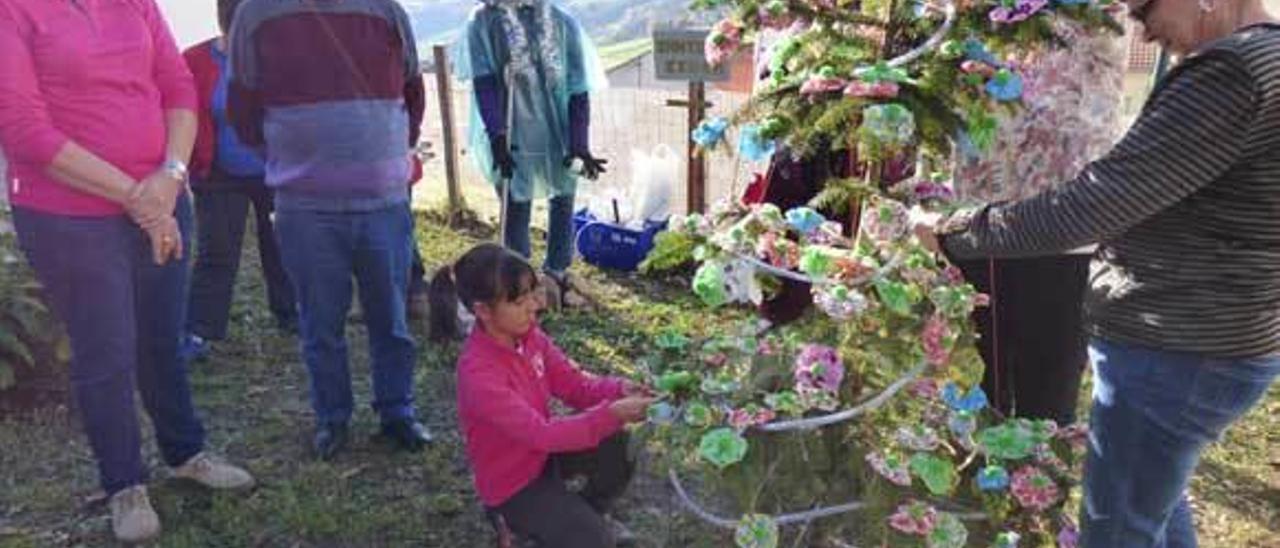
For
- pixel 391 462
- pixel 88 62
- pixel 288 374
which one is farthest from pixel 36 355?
pixel 88 62

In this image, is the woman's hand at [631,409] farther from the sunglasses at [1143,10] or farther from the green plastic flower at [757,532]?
the sunglasses at [1143,10]

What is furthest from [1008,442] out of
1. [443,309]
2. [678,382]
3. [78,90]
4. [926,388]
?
[443,309]

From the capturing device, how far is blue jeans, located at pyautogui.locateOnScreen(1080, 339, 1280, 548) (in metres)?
1.86

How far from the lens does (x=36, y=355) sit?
392cm

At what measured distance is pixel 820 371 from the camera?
2.17 meters

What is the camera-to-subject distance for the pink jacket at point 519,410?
2500 millimetres

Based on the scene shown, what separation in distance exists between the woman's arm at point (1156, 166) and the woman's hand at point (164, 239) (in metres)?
2.04

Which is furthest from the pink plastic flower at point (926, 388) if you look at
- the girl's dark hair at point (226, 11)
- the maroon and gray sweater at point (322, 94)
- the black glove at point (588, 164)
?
the black glove at point (588, 164)

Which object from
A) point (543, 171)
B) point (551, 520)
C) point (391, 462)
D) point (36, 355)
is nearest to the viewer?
point (551, 520)

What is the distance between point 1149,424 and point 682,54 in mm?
4341

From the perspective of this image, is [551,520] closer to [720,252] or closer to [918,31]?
[720,252]

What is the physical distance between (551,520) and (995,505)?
101 cm

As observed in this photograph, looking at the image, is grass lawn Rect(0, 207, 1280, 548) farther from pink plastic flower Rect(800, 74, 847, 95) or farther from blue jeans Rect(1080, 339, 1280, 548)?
pink plastic flower Rect(800, 74, 847, 95)

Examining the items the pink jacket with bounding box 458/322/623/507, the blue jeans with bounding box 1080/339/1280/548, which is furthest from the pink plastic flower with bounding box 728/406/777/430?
the blue jeans with bounding box 1080/339/1280/548
